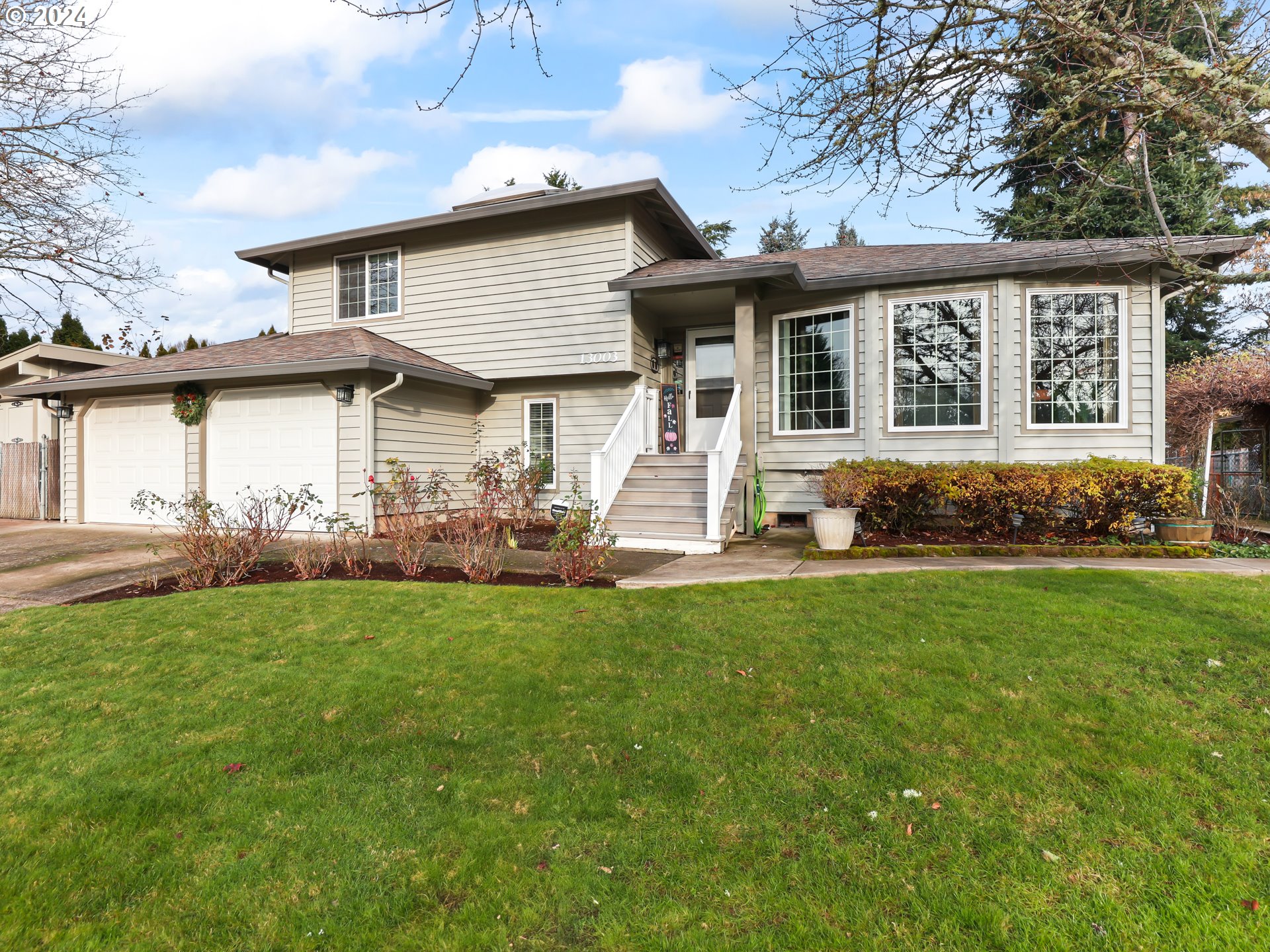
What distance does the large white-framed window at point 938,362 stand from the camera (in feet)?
28.2

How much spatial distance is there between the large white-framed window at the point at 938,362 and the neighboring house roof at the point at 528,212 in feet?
13.4

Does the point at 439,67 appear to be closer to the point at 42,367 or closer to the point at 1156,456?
the point at 1156,456

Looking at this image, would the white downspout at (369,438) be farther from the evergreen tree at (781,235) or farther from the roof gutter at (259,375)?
the evergreen tree at (781,235)

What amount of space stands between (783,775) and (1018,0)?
5.09 m

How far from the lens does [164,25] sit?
5.93 m

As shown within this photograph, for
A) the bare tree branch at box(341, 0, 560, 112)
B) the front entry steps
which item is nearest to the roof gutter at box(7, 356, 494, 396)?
the front entry steps

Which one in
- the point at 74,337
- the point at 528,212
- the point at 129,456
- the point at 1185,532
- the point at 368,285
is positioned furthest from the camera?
the point at 74,337

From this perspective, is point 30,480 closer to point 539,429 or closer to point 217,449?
point 217,449

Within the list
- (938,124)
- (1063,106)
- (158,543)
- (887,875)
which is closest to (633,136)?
(938,124)

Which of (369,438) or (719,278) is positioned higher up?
(719,278)

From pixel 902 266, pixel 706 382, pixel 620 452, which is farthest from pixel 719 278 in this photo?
pixel 620 452

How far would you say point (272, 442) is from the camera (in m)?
10.2

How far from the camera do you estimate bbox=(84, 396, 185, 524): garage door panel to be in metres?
11.0

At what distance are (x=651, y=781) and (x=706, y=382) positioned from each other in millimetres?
8866
